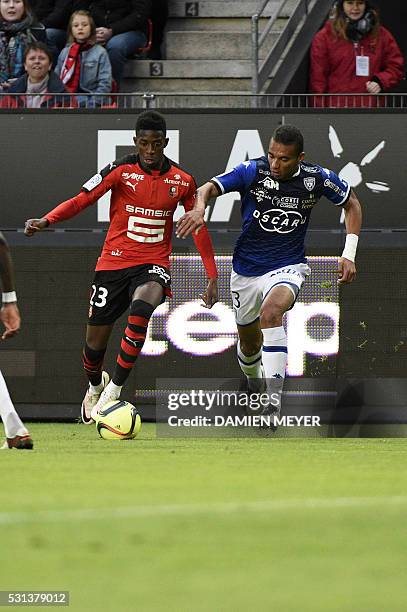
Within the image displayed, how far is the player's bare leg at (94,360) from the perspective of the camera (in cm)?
1179

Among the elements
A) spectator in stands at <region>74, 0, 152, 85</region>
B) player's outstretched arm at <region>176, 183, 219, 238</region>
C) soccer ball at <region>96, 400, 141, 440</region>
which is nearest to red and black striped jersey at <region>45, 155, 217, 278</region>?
player's outstretched arm at <region>176, 183, 219, 238</region>

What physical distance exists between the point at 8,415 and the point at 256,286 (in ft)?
11.5

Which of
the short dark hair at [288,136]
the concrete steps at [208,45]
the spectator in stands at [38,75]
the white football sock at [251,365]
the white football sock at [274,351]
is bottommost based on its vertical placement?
the white football sock at [251,365]

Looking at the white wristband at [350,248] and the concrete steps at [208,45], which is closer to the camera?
the white wristband at [350,248]

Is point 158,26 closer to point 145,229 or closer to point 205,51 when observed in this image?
point 205,51

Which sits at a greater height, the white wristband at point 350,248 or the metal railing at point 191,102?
the metal railing at point 191,102

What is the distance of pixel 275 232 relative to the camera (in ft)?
38.4

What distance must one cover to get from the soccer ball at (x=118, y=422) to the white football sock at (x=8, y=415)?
69.8 inches

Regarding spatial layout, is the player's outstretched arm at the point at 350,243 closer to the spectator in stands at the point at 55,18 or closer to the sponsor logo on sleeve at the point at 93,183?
the sponsor logo on sleeve at the point at 93,183

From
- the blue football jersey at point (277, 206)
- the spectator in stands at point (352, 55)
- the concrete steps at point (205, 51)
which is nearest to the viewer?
the blue football jersey at point (277, 206)

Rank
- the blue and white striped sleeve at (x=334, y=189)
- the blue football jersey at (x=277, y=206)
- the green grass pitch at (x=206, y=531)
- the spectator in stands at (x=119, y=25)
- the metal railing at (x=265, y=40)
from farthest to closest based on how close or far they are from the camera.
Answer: the spectator in stands at (x=119, y=25)
the metal railing at (x=265, y=40)
the blue and white striped sleeve at (x=334, y=189)
the blue football jersey at (x=277, y=206)
the green grass pitch at (x=206, y=531)

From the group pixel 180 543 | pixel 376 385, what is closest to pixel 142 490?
pixel 180 543

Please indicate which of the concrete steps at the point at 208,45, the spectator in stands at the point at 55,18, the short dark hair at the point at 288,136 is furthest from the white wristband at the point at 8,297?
the concrete steps at the point at 208,45

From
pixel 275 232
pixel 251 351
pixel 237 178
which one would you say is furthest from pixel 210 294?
pixel 237 178
